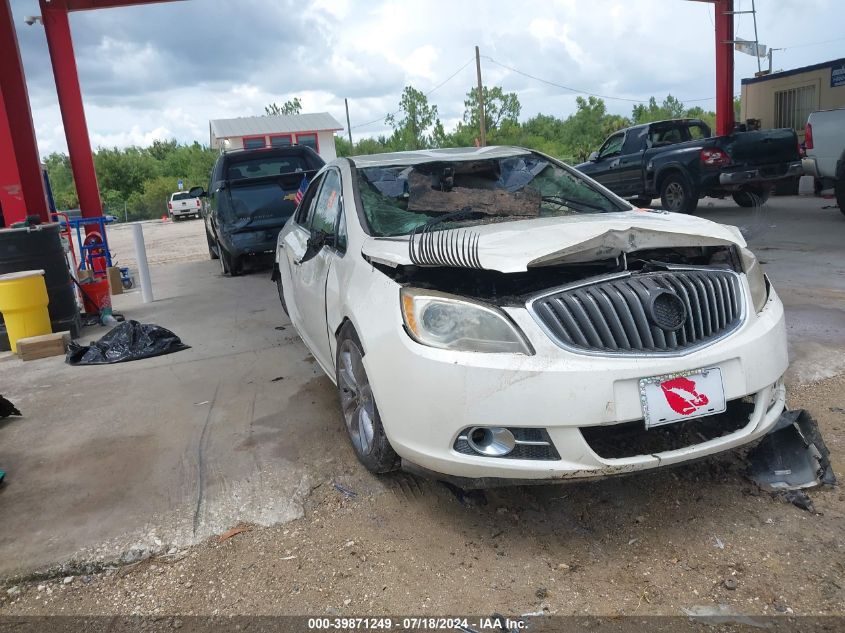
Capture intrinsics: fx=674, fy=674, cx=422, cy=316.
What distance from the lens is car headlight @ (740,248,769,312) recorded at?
9.52 ft

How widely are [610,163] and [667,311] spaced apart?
11719mm

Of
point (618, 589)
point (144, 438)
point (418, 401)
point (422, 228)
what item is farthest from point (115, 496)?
point (618, 589)

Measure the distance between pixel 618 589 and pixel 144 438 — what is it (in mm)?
2867

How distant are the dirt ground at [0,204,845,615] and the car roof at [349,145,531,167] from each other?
202 centimetres

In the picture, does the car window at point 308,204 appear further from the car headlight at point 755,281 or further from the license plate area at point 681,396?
the license plate area at point 681,396

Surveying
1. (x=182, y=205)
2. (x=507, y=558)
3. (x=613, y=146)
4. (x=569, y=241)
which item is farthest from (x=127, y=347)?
(x=182, y=205)

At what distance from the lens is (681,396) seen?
2.45m

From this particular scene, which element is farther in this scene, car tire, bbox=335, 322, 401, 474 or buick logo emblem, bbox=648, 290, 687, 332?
car tire, bbox=335, 322, 401, 474

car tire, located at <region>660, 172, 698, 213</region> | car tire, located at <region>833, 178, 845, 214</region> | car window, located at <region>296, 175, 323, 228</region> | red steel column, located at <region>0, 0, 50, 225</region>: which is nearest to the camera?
car window, located at <region>296, 175, 323, 228</region>

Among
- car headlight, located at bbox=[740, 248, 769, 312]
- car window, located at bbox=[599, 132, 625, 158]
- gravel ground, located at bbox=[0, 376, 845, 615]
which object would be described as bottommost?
gravel ground, located at bbox=[0, 376, 845, 615]


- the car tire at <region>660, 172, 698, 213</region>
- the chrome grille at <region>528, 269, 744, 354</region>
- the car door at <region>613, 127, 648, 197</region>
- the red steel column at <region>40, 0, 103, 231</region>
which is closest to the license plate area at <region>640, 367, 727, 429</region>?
the chrome grille at <region>528, 269, 744, 354</region>

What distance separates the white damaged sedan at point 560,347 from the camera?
241cm

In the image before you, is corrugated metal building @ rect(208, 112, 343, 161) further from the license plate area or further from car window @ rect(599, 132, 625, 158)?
the license plate area

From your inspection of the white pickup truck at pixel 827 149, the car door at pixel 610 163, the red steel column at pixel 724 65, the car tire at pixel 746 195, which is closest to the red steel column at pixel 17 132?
the car door at pixel 610 163
